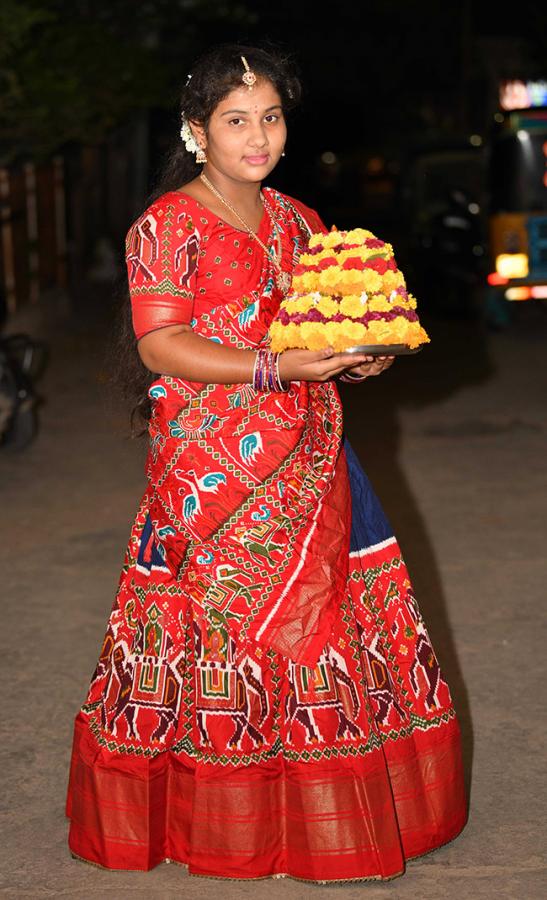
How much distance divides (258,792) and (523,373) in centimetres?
925

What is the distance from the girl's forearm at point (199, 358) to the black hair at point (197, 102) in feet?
0.99

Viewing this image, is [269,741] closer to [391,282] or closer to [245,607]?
[245,607]

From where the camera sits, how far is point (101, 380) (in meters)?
3.79

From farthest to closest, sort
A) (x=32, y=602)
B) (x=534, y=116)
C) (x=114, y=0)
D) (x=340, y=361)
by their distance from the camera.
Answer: (x=114, y=0)
(x=534, y=116)
(x=32, y=602)
(x=340, y=361)

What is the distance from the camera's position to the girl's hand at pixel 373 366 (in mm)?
3443

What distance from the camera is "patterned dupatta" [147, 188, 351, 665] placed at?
3510 mm

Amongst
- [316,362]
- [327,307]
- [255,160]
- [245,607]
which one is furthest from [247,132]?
[245,607]

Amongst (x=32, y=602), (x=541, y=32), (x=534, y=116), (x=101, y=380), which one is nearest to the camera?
(x=101, y=380)

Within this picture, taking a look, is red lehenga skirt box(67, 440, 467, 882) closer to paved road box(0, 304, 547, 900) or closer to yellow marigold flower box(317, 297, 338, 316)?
paved road box(0, 304, 547, 900)

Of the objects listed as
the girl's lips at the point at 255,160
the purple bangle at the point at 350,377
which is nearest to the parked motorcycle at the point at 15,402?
the purple bangle at the point at 350,377

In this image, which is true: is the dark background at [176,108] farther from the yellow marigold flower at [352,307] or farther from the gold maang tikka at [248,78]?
the yellow marigold flower at [352,307]

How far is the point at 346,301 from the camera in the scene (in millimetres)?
3287

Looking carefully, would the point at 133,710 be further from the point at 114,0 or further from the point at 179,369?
the point at 114,0

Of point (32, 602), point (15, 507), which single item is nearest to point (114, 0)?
point (15, 507)
